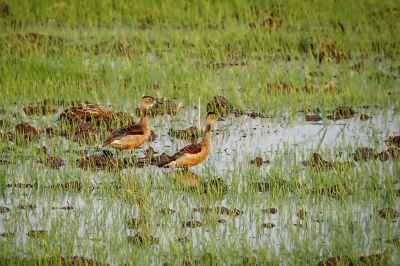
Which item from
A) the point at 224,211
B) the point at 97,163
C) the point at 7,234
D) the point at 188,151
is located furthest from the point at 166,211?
the point at 97,163

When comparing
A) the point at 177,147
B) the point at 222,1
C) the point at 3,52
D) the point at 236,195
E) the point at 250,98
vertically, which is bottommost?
the point at 236,195

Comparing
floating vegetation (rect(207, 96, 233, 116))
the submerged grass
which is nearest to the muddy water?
the submerged grass

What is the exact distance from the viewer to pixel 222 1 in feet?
65.6

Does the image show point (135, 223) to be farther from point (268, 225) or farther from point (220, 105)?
point (220, 105)

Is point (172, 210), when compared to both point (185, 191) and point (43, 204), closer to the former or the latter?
point (185, 191)

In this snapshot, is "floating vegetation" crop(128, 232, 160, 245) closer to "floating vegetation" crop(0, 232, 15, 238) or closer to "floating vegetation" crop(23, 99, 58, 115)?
"floating vegetation" crop(0, 232, 15, 238)

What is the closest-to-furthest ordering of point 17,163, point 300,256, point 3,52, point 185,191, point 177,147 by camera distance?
point 300,256 < point 185,191 < point 17,163 < point 177,147 < point 3,52

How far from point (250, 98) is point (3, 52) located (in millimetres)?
5128

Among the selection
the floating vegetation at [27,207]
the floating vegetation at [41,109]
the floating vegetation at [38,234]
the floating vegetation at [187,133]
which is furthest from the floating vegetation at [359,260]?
the floating vegetation at [41,109]

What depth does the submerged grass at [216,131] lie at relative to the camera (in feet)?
24.6

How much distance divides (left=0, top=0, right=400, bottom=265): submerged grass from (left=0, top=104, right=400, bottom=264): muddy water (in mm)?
25

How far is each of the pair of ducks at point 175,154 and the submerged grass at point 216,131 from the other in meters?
0.18

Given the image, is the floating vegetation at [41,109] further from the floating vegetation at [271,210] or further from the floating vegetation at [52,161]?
the floating vegetation at [271,210]

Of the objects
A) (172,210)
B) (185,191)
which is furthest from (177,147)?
(172,210)
